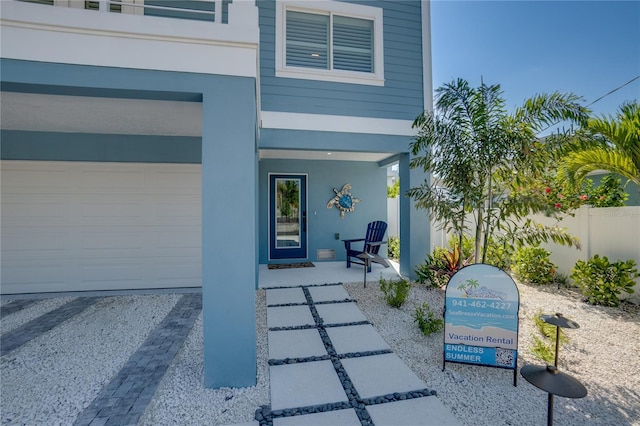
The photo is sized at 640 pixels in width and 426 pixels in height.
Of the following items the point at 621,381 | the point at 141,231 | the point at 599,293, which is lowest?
the point at 621,381

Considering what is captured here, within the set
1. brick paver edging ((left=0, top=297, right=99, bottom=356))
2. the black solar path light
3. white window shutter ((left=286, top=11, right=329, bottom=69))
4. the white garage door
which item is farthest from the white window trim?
the black solar path light

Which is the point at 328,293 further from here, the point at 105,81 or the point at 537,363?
the point at 105,81

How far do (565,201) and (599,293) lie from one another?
1639mm

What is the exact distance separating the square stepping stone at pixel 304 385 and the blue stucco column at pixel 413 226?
11.0 feet

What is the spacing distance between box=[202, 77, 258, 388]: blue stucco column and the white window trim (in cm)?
309

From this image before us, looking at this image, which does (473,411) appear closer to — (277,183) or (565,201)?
(565,201)

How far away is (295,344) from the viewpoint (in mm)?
3146

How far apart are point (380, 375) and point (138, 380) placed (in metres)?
2.14

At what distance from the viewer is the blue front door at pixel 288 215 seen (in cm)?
714

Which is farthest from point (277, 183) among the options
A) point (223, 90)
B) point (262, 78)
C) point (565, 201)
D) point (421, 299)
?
point (565, 201)

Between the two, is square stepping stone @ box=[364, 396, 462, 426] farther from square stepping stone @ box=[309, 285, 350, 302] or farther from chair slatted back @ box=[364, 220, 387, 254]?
chair slatted back @ box=[364, 220, 387, 254]

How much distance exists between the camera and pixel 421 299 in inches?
180

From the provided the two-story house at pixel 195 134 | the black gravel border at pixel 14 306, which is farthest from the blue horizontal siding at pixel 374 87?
the black gravel border at pixel 14 306

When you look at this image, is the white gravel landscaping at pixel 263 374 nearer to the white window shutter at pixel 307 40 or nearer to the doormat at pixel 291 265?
the doormat at pixel 291 265
